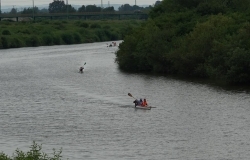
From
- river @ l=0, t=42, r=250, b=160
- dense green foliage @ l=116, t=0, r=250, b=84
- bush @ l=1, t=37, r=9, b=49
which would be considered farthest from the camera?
bush @ l=1, t=37, r=9, b=49

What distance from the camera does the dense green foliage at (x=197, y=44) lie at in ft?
212

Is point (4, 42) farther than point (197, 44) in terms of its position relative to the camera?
Yes

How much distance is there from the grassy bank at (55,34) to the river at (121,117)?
175ft

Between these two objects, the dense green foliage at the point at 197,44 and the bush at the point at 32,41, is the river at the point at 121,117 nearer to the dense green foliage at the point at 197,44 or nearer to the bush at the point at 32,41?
the dense green foliage at the point at 197,44

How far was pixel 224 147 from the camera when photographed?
125ft

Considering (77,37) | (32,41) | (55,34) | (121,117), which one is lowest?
(121,117)

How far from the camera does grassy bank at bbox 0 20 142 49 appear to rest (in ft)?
424

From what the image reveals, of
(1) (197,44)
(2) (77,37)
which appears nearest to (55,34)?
(2) (77,37)

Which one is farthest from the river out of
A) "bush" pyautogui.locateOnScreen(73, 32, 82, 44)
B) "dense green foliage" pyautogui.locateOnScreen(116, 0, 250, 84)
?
"bush" pyautogui.locateOnScreen(73, 32, 82, 44)

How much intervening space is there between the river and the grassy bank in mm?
53460

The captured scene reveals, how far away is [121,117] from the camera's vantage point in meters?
48.3

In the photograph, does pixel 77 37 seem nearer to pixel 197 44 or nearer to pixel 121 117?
pixel 197 44

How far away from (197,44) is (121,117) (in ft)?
81.8

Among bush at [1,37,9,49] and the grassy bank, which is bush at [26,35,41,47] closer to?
the grassy bank
